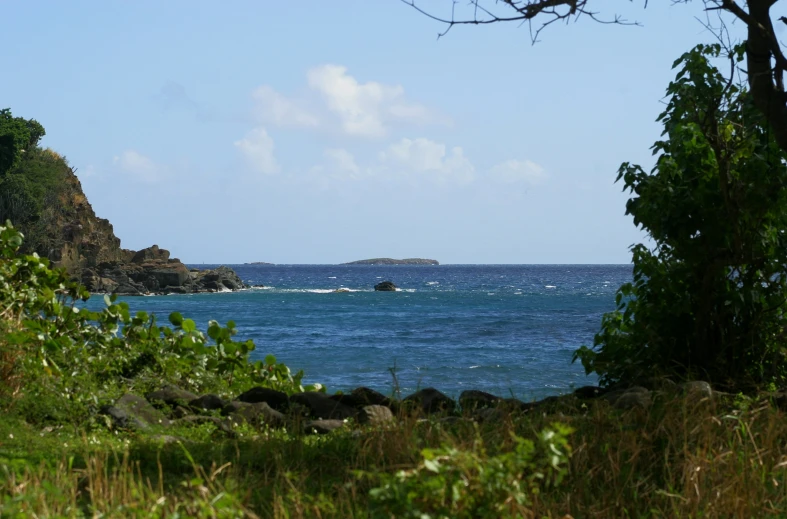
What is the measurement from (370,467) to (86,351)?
149 inches

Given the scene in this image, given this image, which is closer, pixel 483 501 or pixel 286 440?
pixel 483 501

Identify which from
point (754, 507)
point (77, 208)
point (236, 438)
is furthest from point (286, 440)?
point (77, 208)

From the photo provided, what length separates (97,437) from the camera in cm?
522

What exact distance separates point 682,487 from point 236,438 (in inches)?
103

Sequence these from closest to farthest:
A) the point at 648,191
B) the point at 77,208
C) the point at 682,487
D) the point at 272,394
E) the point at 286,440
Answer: the point at 682,487 < the point at 286,440 < the point at 272,394 < the point at 648,191 < the point at 77,208

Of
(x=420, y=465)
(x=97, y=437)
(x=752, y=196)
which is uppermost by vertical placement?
(x=752, y=196)

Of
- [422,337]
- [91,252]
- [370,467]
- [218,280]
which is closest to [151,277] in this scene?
[91,252]

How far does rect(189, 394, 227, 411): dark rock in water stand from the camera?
6176mm

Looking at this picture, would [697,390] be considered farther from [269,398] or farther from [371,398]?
[269,398]

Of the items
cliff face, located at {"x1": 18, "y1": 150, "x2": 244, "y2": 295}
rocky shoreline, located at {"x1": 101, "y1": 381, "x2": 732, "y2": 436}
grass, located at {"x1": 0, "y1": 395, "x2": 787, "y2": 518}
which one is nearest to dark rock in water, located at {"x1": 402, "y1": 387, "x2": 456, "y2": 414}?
rocky shoreline, located at {"x1": 101, "y1": 381, "x2": 732, "y2": 436}

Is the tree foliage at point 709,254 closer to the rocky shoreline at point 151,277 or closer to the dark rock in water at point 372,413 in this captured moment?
the dark rock in water at point 372,413

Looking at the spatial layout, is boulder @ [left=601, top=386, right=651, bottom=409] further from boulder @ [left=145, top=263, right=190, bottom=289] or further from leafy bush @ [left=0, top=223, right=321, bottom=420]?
boulder @ [left=145, top=263, right=190, bottom=289]

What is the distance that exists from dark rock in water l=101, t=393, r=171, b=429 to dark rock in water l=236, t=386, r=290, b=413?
707 mm

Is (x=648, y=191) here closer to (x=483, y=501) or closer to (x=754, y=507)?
(x=754, y=507)
